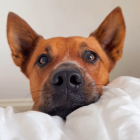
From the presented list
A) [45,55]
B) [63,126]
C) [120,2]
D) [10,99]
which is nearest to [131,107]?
[63,126]

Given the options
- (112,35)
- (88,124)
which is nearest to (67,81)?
(88,124)

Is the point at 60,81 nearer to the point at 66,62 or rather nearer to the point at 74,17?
the point at 66,62

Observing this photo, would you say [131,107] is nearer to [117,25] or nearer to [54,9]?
[117,25]

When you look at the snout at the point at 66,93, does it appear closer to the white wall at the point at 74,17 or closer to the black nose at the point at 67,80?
the black nose at the point at 67,80

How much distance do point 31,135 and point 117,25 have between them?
0.98 m

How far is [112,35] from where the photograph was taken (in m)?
1.26

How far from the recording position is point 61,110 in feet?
2.49

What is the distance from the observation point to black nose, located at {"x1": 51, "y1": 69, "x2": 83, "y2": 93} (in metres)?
0.72

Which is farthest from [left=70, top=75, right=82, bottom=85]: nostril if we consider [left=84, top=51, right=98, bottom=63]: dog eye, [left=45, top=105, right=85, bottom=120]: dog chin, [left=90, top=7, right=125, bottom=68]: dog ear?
[left=90, top=7, right=125, bottom=68]: dog ear

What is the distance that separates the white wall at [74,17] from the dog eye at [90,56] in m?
0.92

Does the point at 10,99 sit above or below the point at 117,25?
below

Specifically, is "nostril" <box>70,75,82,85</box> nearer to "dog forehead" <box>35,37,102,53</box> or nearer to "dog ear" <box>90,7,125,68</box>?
"dog forehead" <box>35,37,102,53</box>

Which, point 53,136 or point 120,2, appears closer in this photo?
point 53,136

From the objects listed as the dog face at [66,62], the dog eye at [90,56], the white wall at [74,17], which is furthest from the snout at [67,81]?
the white wall at [74,17]
